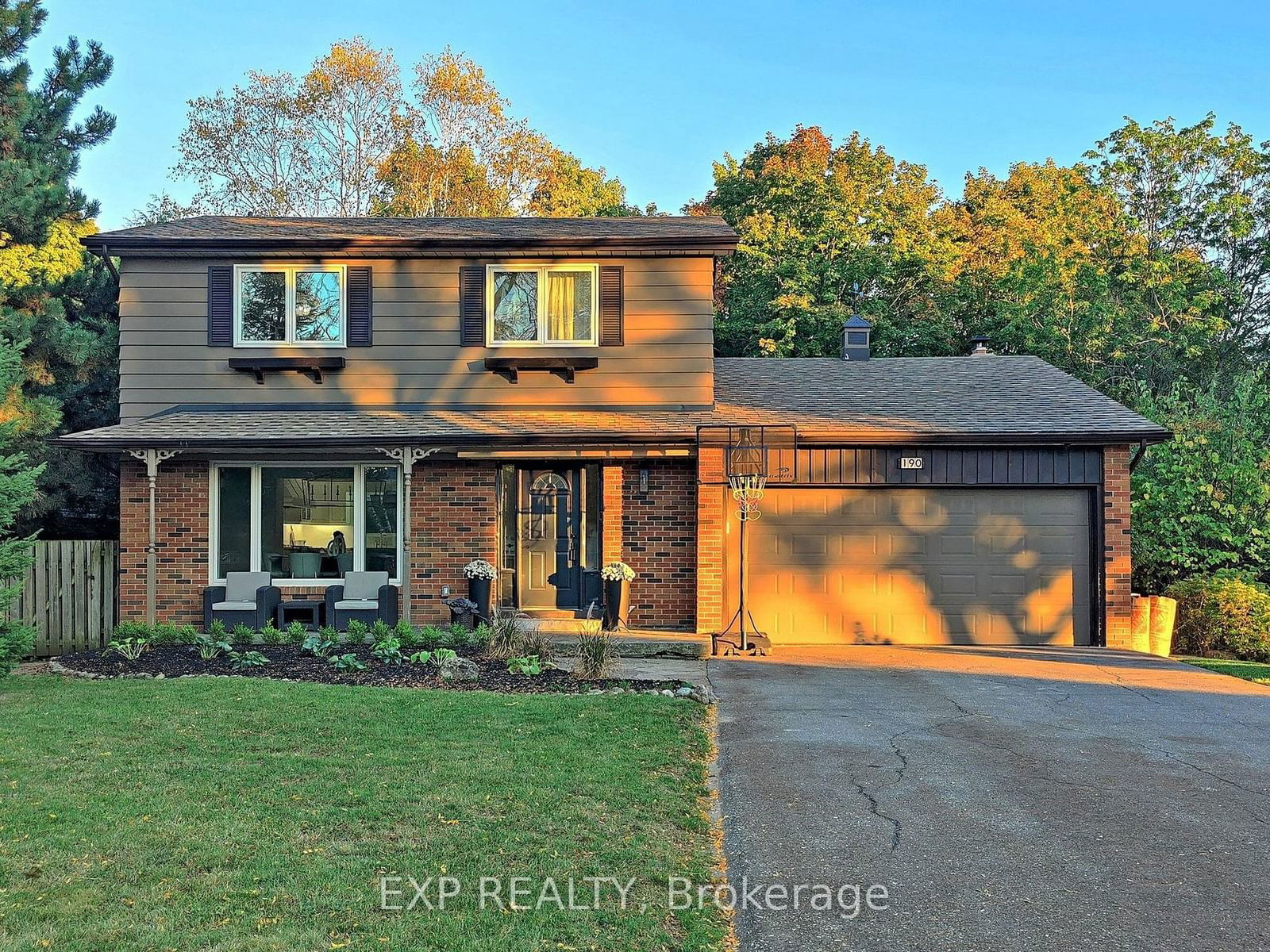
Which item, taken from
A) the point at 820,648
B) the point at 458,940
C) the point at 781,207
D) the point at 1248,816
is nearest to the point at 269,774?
the point at 458,940

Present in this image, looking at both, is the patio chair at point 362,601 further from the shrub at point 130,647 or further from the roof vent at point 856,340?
the roof vent at point 856,340

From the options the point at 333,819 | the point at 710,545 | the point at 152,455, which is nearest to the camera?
the point at 333,819

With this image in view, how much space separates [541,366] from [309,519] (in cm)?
369

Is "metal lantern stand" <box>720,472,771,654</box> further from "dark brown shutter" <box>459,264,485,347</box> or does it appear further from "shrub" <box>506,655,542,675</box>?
"dark brown shutter" <box>459,264,485,347</box>

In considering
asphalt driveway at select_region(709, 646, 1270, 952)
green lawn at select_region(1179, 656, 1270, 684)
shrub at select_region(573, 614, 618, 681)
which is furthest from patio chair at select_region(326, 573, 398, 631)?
green lawn at select_region(1179, 656, 1270, 684)

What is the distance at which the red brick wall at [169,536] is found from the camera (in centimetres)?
1277

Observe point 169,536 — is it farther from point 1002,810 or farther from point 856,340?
point 856,340

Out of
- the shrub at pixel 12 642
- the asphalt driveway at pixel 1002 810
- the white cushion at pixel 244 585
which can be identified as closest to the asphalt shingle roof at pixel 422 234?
the white cushion at pixel 244 585

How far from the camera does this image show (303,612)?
13047 millimetres

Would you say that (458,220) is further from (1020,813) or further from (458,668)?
(1020,813)

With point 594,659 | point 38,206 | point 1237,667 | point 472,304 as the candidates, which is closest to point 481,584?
point 594,659

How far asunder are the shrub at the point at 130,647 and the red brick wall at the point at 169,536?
1866 millimetres

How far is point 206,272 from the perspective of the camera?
13.4 metres

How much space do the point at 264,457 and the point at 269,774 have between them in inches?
319
